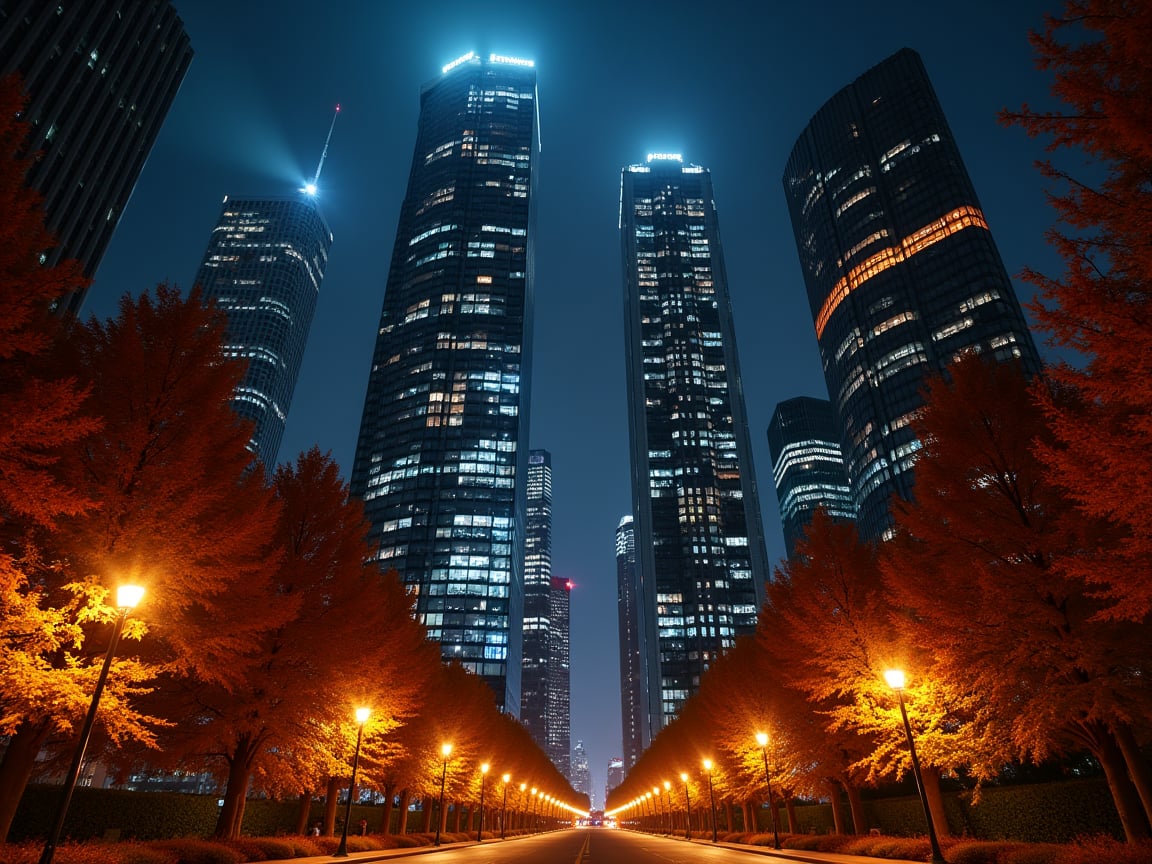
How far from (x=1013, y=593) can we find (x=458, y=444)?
6119 inches

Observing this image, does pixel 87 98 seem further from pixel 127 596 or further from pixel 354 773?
pixel 127 596

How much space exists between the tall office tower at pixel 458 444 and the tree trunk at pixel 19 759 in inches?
4894

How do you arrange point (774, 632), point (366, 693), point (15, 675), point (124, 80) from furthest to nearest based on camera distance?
point (124, 80) < point (774, 632) < point (366, 693) < point (15, 675)

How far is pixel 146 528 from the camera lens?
12914mm

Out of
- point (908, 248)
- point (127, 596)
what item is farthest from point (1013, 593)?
point (908, 248)

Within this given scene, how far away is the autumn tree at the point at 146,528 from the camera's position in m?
11.7

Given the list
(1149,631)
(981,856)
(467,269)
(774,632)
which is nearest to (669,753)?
(774,632)

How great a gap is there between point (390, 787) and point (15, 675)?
90.0 feet

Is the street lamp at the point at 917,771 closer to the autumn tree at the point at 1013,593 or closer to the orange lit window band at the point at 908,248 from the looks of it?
the autumn tree at the point at 1013,593

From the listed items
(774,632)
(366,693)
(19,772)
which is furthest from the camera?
(774,632)

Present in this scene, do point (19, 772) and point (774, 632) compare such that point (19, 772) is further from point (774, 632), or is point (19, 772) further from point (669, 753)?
point (669, 753)

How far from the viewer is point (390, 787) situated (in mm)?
32938

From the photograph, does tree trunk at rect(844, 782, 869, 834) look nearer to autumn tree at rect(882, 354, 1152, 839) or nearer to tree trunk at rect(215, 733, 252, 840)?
autumn tree at rect(882, 354, 1152, 839)

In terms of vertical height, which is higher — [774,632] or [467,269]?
[467,269]
